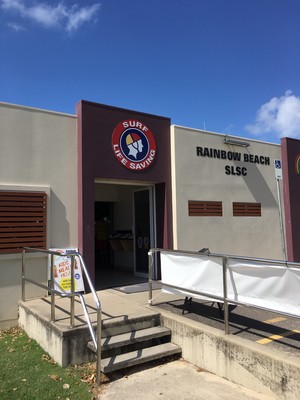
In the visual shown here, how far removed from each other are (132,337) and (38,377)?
1285mm

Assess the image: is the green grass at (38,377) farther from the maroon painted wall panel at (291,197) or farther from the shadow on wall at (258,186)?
the maroon painted wall panel at (291,197)

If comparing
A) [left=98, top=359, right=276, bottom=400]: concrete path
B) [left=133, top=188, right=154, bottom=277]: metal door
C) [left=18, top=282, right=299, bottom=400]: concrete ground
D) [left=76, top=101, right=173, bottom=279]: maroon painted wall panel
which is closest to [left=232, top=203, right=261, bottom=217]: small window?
[left=76, top=101, right=173, bottom=279]: maroon painted wall panel

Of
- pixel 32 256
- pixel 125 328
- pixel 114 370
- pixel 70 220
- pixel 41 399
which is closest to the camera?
pixel 41 399

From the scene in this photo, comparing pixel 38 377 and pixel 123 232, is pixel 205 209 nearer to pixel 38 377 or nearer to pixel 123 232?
pixel 123 232

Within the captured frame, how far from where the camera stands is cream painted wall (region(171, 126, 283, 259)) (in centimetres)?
873

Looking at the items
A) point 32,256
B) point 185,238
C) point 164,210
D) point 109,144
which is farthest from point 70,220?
point 185,238

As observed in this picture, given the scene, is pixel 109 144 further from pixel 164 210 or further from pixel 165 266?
pixel 165 266

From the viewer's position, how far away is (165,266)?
603 centimetres

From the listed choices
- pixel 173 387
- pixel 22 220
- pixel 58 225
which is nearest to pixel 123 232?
pixel 58 225

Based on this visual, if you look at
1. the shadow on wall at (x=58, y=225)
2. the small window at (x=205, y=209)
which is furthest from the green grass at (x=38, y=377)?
the small window at (x=205, y=209)

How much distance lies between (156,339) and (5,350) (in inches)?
87.6

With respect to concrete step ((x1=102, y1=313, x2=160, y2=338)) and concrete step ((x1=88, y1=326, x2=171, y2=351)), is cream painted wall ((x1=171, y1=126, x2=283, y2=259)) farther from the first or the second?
concrete step ((x1=88, y1=326, x2=171, y2=351))

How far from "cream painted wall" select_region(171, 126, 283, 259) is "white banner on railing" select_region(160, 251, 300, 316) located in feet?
9.34

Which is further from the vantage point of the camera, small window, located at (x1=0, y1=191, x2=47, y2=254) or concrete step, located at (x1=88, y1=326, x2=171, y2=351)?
small window, located at (x1=0, y1=191, x2=47, y2=254)
